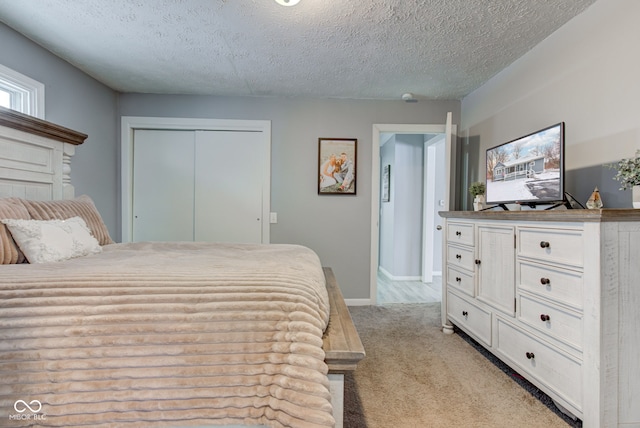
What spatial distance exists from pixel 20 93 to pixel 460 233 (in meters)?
3.49

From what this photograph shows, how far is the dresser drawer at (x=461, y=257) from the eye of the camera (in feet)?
7.76

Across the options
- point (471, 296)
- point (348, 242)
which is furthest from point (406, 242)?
point (471, 296)

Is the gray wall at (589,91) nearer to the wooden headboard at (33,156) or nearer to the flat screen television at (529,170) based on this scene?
the flat screen television at (529,170)

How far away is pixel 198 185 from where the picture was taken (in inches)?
138

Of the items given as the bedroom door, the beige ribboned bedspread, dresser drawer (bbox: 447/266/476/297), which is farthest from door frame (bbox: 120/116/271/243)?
the beige ribboned bedspread

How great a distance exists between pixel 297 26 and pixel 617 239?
211cm

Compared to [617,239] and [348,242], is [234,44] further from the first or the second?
[617,239]

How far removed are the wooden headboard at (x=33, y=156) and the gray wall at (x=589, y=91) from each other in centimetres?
344

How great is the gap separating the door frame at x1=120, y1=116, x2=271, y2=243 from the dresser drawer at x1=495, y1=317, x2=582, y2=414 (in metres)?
2.39

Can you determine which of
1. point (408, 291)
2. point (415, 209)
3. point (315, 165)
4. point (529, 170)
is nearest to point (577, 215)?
point (529, 170)

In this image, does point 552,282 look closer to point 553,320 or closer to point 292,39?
point 553,320

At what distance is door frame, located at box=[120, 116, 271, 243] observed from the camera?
11.2ft

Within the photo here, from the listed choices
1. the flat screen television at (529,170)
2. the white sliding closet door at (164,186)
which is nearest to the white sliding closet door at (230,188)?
the white sliding closet door at (164,186)

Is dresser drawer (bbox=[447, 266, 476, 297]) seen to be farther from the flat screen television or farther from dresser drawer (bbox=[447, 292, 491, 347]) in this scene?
the flat screen television
